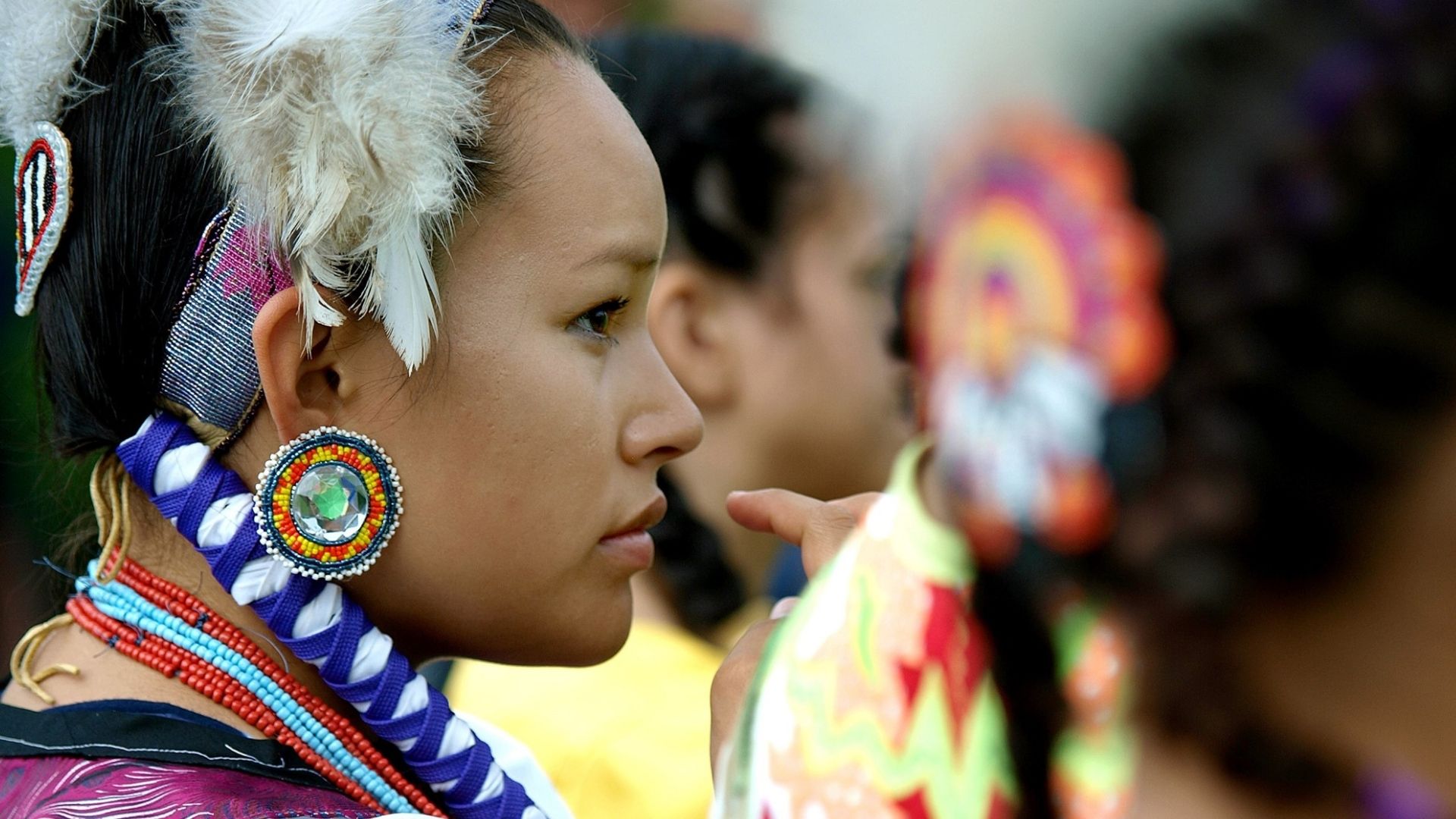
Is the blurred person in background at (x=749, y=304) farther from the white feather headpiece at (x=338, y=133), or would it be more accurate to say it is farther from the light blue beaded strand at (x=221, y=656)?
the white feather headpiece at (x=338, y=133)

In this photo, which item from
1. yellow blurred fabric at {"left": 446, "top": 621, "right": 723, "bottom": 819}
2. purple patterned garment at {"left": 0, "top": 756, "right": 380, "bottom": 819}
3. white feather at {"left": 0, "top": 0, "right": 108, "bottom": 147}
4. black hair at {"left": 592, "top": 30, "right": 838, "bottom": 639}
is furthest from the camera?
black hair at {"left": 592, "top": 30, "right": 838, "bottom": 639}

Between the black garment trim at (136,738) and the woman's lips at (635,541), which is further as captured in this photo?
the woman's lips at (635,541)

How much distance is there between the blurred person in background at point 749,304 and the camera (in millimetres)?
2906

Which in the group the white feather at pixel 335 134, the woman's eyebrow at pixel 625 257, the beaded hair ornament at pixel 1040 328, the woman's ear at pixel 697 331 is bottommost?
the woman's ear at pixel 697 331

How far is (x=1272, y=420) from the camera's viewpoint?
2.28 feet

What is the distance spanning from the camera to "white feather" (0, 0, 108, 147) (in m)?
1.61

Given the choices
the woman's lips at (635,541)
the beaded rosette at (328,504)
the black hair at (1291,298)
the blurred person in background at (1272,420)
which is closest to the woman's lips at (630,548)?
the woman's lips at (635,541)

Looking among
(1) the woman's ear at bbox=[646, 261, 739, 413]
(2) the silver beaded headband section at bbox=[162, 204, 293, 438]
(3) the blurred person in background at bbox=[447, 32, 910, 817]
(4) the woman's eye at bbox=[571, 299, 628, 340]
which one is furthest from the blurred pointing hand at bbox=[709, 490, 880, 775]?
(1) the woman's ear at bbox=[646, 261, 739, 413]

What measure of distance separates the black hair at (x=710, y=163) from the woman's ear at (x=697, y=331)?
0.05m

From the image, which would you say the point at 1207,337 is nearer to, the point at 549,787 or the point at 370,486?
the point at 370,486

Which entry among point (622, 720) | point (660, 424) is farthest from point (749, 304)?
point (660, 424)

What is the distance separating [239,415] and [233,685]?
309mm

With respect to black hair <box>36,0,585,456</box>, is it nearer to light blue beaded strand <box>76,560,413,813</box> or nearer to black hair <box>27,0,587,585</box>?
black hair <box>27,0,587,585</box>

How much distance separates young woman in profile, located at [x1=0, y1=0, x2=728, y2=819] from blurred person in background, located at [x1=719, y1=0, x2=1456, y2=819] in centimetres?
88
